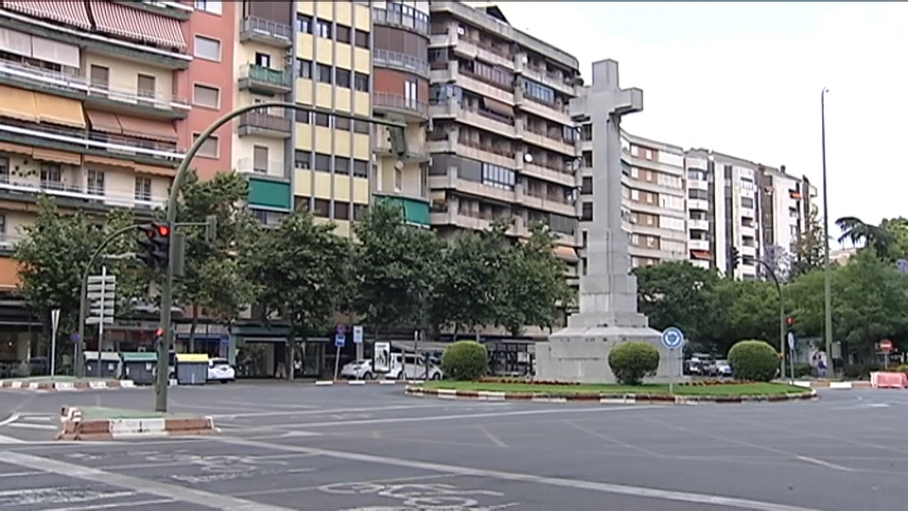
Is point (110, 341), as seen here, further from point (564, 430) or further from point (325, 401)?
point (564, 430)

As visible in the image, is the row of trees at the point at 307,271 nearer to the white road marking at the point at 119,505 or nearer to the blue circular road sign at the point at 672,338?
the blue circular road sign at the point at 672,338

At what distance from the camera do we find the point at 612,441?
18.7m

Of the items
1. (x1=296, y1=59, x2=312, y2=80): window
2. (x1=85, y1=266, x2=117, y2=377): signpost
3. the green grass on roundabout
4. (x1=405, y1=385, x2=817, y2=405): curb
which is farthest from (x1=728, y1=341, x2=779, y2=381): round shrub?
(x1=296, y1=59, x2=312, y2=80): window

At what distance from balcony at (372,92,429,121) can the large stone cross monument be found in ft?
104

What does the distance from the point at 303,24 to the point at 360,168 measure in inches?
377

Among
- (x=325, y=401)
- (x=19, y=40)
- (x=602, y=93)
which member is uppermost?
(x=19, y=40)

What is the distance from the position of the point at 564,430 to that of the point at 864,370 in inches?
1785

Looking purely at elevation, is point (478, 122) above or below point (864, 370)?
above

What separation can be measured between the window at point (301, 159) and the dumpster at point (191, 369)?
18.3m

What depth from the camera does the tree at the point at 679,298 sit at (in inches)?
3342

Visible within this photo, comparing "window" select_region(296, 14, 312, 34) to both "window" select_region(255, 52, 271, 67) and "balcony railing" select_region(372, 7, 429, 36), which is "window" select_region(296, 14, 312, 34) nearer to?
"window" select_region(255, 52, 271, 67)

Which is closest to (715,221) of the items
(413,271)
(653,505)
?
(413,271)

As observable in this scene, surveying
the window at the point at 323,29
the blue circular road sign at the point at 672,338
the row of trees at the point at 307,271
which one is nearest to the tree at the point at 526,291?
the row of trees at the point at 307,271

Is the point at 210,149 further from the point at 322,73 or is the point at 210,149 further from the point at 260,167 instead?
the point at 322,73
